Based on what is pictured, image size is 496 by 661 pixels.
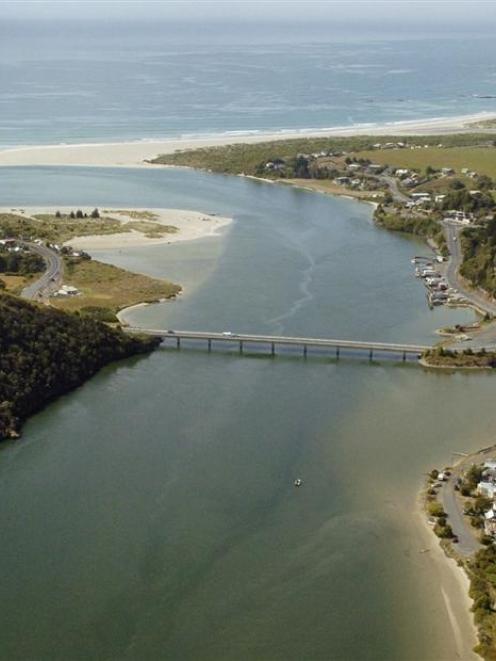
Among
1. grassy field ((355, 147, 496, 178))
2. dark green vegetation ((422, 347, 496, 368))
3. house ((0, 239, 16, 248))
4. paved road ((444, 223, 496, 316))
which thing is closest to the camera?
dark green vegetation ((422, 347, 496, 368))

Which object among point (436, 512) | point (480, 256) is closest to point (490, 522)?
point (436, 512)

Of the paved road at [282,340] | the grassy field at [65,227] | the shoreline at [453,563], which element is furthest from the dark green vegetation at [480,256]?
the shoreline at [453,563]

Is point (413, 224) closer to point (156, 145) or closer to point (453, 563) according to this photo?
point (156, 145)

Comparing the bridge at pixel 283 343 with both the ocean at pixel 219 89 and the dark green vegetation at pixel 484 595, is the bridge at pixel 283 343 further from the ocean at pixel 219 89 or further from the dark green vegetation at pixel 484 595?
the ocean at pixel 219 89

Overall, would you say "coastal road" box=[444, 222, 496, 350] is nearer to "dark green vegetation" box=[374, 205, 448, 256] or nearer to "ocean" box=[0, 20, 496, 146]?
"dark green vegetation" box=[374, 205, 448, 256]

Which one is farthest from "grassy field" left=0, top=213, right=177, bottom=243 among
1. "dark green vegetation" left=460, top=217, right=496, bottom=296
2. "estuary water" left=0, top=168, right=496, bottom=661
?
"dark green vegetation" left=460, top=217, right=496, bottom=296

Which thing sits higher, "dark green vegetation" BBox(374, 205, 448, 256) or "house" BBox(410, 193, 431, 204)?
"house" BBox(410, 193, 431, 204)

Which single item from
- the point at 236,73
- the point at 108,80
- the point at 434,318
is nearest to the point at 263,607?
the point at 434,318
